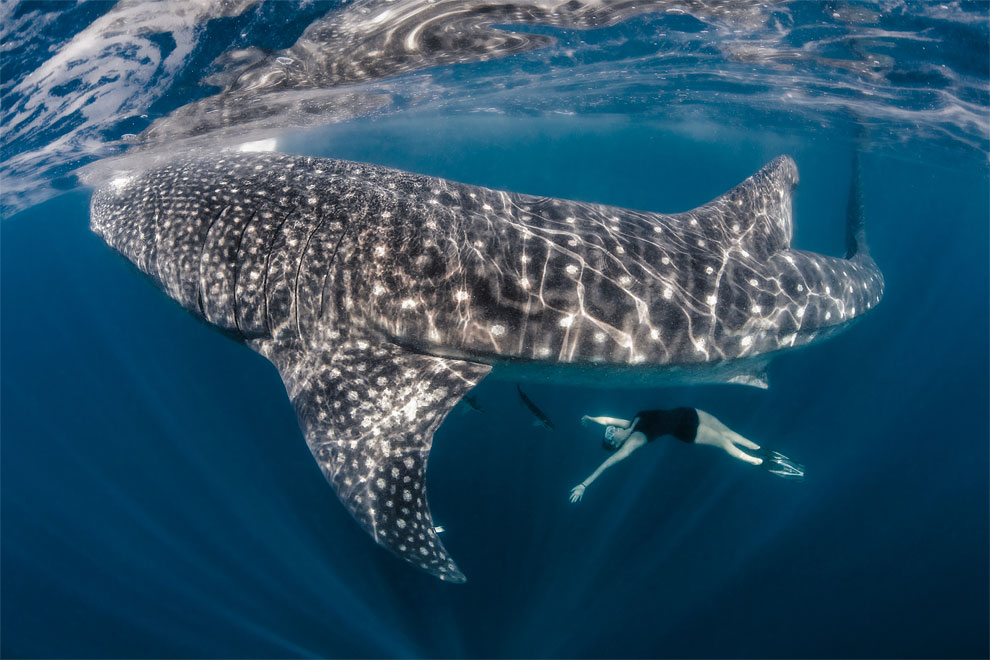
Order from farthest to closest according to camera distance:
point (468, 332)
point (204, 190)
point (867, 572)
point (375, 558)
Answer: point (867, 572) < point (375, 558) < point (204, 190) < point (468, 332)

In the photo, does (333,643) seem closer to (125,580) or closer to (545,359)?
(125,580)

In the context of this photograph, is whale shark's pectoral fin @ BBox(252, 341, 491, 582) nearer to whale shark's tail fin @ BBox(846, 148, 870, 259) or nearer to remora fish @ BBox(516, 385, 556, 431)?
remora fish @ BBox(516, 385, 556, 431)

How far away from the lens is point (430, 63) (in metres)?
11.7

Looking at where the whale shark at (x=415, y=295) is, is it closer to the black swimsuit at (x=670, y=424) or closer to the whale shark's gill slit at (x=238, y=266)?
the whale shark's gill slit at (x=238, y=266)

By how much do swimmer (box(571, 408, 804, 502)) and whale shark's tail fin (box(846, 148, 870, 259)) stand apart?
5286mm

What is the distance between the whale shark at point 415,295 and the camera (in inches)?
179

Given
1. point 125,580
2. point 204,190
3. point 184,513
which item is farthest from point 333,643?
point 204,190

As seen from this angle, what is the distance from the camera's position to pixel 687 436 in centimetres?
832

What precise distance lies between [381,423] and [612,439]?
4.97m

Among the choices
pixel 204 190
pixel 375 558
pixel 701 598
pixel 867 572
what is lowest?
pixel 867 572

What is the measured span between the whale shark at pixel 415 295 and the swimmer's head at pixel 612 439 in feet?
7.12

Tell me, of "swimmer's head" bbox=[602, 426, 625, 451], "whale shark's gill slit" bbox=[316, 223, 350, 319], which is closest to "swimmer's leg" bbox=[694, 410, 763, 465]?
"swimmer's head" bbox=[602, 426, 625, 451]

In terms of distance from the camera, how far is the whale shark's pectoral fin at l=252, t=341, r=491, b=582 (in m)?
4.17

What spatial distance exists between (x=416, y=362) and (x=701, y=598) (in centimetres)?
933
